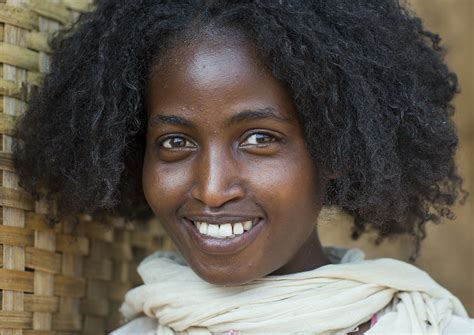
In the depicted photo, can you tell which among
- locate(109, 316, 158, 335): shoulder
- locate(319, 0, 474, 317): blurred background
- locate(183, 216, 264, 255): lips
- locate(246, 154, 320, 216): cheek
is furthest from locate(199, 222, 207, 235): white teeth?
locate(319, 0, 474, 317): blurred background

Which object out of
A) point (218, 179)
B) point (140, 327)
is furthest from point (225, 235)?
point (140, 327)

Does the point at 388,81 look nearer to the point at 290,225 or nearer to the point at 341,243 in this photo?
the point at 290,225

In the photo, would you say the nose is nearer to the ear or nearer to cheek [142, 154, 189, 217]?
cheek [142, 154, 189, 217]

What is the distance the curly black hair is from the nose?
7.1 inches

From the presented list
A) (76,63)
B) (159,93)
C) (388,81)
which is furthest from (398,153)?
(76,63)

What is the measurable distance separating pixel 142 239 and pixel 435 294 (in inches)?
34.4

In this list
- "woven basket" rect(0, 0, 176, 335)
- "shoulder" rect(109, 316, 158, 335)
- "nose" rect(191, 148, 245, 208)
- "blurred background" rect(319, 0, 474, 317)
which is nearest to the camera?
"nose" rect(191, 148, 245, 208)

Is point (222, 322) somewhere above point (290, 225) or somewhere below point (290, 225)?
below

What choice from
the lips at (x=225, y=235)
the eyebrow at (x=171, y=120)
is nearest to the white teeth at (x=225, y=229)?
the lips at (x=225, y=235)

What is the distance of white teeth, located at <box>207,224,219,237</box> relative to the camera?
1836 millimetres

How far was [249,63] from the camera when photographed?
5.87 feet

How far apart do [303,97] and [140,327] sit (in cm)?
71

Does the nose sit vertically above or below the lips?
above

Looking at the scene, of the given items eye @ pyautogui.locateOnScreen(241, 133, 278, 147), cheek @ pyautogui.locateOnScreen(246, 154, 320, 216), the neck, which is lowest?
the neck
